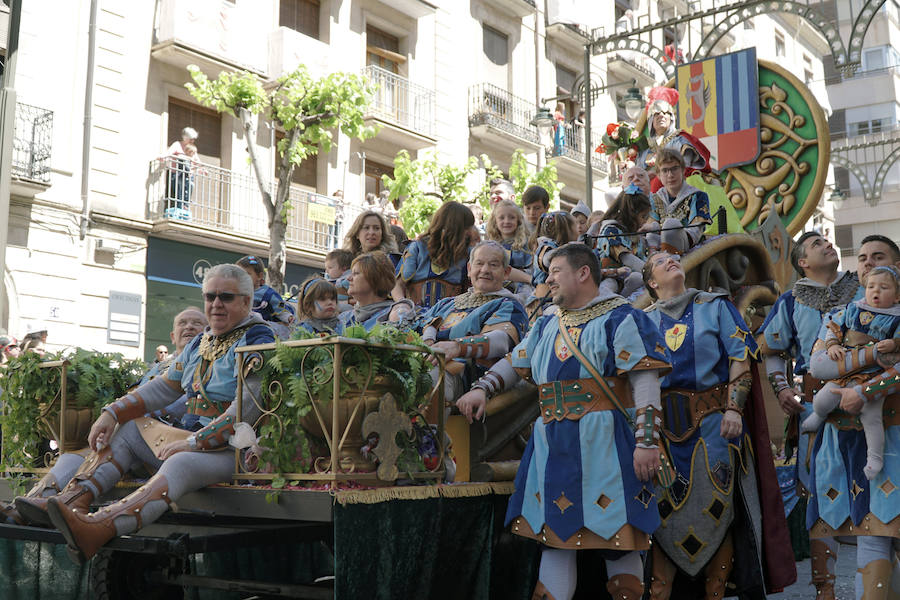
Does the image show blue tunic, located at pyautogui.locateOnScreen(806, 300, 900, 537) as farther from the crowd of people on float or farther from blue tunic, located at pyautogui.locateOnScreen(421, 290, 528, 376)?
blue tunic, located at pyautogui.locateOnScreen(421, 290, 528, 376)

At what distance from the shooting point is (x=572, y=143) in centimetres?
2891

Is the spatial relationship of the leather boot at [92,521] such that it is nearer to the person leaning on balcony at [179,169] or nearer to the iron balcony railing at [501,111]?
the person leaning on balcony at [179,169]

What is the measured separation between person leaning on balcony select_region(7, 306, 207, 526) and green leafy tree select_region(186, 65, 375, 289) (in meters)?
10.4

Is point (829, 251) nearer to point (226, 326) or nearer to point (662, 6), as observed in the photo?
point (226, 326)

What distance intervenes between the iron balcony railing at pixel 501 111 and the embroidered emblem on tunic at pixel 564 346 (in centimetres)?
2135

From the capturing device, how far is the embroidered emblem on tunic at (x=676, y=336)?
16.4ft

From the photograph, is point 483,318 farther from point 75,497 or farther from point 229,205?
point 229,205

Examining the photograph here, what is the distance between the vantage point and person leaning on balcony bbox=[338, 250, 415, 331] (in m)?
5.66

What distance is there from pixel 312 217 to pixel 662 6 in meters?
20.5

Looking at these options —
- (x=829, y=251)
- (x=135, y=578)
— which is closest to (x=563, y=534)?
(x=135, y=578)

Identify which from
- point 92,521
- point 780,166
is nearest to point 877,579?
point 92,521

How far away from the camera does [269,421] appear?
436 cm

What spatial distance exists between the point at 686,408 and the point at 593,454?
90 centimetres

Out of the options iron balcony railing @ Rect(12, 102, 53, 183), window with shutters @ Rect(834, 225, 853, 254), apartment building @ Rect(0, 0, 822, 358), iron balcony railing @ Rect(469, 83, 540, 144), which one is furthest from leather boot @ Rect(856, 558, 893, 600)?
window with shutters @ Rect(834, 225, 853, 254)
